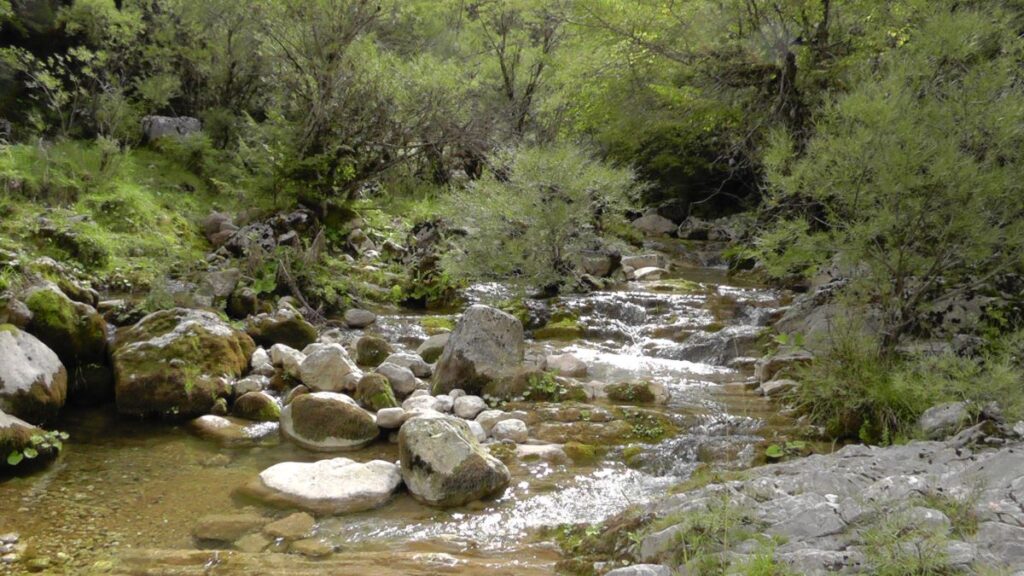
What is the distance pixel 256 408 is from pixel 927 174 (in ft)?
20.4

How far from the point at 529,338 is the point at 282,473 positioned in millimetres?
5454

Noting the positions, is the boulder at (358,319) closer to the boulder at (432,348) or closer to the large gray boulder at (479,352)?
the boulder at (432,348)

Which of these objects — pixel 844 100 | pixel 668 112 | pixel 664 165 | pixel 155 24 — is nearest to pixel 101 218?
pixel 155 24

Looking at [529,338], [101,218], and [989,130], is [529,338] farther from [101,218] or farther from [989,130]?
[101,218]

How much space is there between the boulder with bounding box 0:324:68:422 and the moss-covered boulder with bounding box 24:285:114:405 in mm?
305

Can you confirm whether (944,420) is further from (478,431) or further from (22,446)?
Result: (22,446)

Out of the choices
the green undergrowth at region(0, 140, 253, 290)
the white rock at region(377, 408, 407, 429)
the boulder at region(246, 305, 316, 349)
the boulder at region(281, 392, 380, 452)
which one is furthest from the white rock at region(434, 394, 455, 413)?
the green undergrowth at region(0, 140, 253, 290)

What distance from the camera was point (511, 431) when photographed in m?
6.14

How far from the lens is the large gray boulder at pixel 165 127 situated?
16.1m

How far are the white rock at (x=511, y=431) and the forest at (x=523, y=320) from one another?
46 millimetres

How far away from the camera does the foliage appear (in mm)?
10820

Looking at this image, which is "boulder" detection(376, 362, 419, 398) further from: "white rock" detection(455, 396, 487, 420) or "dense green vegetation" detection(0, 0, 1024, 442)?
"dense green vegetation" detection(0, 0, 1024, 442)

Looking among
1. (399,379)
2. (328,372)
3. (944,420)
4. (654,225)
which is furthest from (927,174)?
(654,225)

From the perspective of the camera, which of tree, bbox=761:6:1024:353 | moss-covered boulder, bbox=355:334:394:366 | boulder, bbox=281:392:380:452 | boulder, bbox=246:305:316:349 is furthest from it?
boulder, bbox=246:305:316:349
